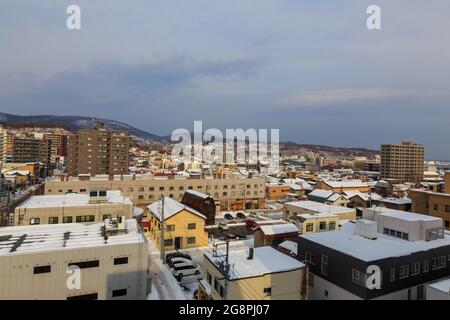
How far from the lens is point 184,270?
18.8 m

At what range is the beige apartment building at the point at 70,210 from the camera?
21797mm

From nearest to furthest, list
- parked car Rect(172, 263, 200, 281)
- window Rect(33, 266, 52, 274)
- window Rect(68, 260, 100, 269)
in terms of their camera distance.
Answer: window Rect(33, 266, 52, 274) < window Rect(68, 260, 100, 269) < parked car Rect(172, 263, 200, 281)

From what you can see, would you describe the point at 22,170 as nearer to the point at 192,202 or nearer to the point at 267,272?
the point at 192,202

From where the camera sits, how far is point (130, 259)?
1469cm

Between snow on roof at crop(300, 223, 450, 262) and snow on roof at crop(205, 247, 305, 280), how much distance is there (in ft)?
7.41

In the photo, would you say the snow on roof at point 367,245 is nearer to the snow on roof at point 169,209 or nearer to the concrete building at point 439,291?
the concrete building at point 439,291

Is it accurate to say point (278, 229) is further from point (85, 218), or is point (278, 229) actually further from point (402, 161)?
point (402, 161)

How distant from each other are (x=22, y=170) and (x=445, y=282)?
267 feet

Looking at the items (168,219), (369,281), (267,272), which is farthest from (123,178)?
(369,281)

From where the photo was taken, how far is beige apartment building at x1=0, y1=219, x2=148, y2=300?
508 inches

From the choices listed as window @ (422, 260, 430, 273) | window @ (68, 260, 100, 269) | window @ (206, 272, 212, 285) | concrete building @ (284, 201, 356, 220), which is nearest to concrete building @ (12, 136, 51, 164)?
concrete building @ (284, 201, 356, 220)

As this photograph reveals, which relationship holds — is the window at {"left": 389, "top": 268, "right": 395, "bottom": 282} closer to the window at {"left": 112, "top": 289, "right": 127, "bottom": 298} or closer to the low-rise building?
the low-rise building

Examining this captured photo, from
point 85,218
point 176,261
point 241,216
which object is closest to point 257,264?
point 176,261

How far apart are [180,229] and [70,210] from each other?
865cm
